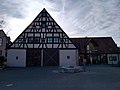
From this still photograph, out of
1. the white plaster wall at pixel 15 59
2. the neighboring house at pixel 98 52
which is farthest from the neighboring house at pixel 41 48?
the neighboring house at pixel 98 52

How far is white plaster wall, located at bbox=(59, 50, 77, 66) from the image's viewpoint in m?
38.3

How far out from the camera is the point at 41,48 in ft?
126

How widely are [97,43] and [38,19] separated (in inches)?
762

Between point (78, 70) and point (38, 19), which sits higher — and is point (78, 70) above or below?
below

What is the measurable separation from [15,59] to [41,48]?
205 inches

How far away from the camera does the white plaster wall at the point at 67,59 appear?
3828 cm

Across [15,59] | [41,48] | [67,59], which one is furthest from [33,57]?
[67,59]

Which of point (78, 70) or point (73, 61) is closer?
point (78, 70)

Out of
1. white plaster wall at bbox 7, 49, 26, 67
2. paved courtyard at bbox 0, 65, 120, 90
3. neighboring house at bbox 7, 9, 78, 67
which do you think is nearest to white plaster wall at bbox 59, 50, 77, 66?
neighboring house at bbox 7, 9, 78, 67

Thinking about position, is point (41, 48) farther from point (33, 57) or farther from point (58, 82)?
point (58, 82)

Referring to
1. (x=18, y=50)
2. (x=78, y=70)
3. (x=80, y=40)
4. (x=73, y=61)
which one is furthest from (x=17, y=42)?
(x=80, y=40)

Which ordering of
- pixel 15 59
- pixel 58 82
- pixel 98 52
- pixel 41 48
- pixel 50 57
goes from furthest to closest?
1. pixel 98 52
2. pixel 15 59
3. pixel 41 48
4. pixel 50 57
5. pixel 58 82

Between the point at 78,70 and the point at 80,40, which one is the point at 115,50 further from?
the point at 78,70

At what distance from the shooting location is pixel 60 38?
38594mm
